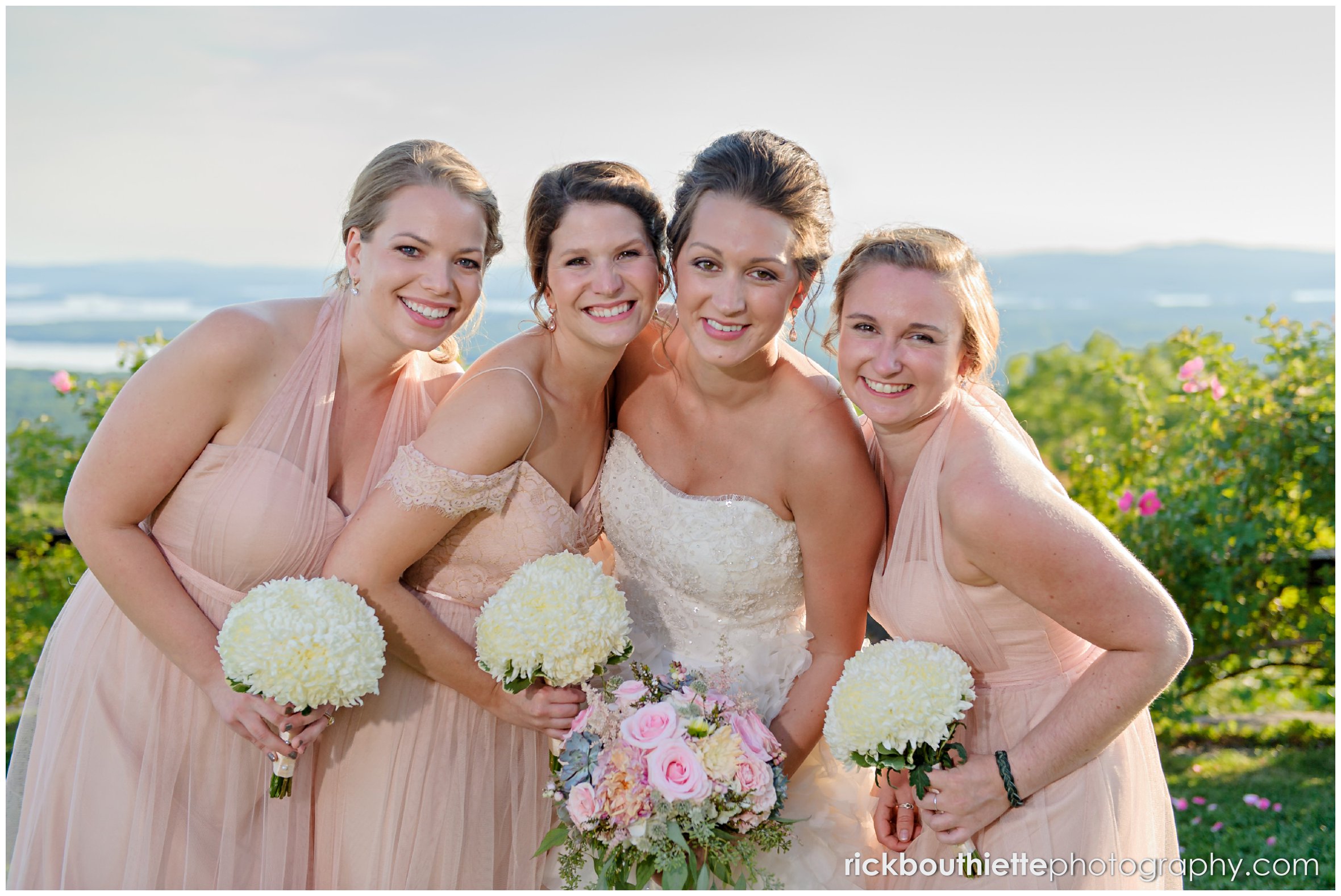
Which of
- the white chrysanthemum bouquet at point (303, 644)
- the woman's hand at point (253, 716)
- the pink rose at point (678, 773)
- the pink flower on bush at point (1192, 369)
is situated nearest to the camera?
the pink rose at point (678, 773)

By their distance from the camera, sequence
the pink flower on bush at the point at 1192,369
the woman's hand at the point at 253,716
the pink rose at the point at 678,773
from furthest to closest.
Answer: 1. the pink flower on bush at the point at 1192,369
2. the woman's hand at the point at 253,716
3. the pink rose at the point at 678,773

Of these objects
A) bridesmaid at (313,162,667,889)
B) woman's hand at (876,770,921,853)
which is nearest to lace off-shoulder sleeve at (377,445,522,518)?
bridesmaid at (313,162,667,889)

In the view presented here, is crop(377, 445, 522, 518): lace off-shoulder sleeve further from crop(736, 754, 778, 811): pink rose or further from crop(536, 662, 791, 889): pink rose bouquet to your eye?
crop(736, 754, 778, 811): pink rose

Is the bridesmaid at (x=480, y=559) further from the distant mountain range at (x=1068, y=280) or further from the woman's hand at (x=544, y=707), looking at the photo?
the distant mountain range at (x=1068, y=280)

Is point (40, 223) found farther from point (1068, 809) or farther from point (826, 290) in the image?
point (1068, 809)

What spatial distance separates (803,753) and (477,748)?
1.12 m

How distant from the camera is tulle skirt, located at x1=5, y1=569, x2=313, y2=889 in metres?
3.32

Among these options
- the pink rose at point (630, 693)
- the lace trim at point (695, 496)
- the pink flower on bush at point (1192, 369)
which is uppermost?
the pink flower on bush at point (1192, 369)

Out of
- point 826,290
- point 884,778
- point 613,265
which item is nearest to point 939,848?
point 884,778

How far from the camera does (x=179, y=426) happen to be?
3.21 m

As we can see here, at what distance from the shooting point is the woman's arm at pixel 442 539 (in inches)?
126

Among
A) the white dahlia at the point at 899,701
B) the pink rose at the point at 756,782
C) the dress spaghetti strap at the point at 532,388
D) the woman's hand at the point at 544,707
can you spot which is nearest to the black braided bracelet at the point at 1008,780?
the white dahlia at the point at 899,701

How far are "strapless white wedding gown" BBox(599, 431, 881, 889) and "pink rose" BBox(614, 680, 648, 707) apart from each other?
579 mm

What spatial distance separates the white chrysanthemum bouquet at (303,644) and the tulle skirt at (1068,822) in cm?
→ 179
